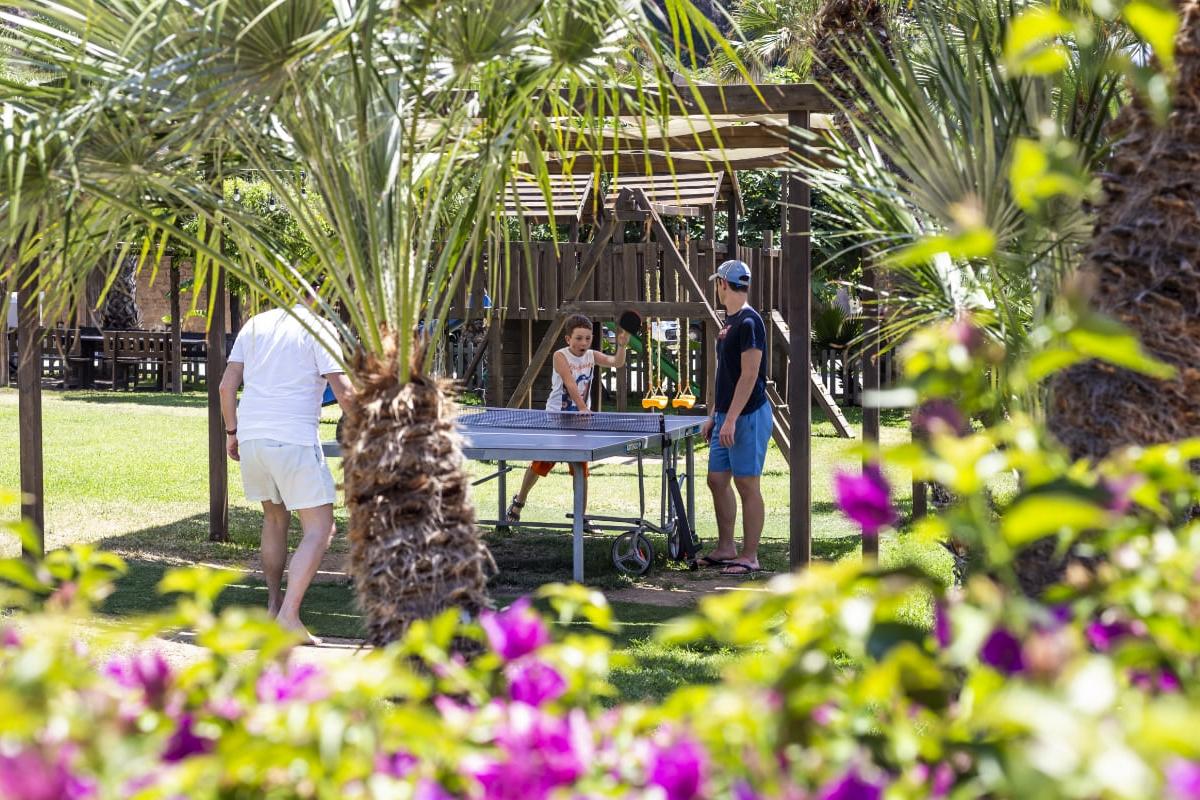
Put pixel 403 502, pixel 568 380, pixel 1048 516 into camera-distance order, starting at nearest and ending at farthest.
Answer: pixel 1048 516 → pixel 403 502 → pixel 568 380

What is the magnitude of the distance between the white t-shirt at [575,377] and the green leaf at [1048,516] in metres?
8.17

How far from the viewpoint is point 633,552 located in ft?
26.9

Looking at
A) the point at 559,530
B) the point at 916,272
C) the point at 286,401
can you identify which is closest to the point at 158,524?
the point at 559,530

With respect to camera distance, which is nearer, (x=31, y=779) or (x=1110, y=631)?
(x=31, y=779)

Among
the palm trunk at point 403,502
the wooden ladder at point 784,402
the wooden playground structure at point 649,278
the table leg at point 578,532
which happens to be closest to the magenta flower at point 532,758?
the palm trunk at point 403,502

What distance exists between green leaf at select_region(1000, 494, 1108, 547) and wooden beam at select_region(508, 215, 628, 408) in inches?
523

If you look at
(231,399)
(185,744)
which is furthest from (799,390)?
(185,744)

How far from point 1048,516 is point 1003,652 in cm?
33

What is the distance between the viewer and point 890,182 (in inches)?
167

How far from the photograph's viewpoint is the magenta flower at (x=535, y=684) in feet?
5.43

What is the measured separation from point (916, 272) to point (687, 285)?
394 inches

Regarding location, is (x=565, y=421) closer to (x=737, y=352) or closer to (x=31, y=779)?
(x=737, y=352)

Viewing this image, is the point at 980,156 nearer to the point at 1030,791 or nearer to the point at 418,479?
the point at 418,479

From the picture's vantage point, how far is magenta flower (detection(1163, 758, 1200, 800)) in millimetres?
965
